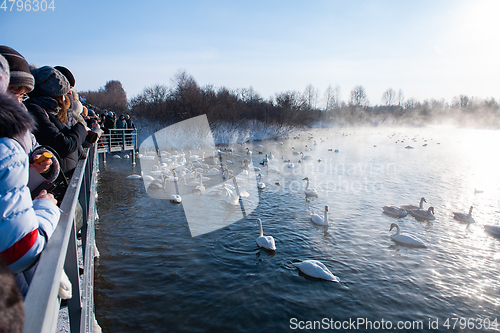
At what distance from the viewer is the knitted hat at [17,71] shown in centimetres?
200

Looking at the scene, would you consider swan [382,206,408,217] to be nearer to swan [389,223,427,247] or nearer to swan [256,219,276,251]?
swan [389,223,427,247]

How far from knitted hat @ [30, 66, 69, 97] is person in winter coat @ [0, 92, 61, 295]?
1.89 metres

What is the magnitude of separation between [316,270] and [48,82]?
5.61 metres

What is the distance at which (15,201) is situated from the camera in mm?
1318

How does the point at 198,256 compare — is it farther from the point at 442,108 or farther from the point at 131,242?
the point at 442,108

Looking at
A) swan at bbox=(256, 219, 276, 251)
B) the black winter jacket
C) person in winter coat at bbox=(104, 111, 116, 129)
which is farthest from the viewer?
person in winter coat at bbox=(104, 111, 116, 129)

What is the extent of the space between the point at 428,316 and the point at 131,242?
667cm

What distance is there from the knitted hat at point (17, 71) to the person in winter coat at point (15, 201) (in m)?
0.85

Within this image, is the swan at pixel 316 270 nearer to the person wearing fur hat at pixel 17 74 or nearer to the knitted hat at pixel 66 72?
the knitted hat at pixel 66 72

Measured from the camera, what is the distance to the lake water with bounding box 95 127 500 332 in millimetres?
5066

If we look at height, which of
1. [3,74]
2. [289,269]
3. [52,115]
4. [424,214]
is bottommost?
[289,269]

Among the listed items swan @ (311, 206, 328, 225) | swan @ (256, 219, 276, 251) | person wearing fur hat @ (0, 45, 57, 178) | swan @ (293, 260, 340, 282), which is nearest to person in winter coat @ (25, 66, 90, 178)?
person wearing fur hat @ (0, 45, 57, 178)

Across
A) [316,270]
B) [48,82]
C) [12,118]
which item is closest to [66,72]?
[48,82]

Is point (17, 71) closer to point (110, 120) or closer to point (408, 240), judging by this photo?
point (408, 240)
